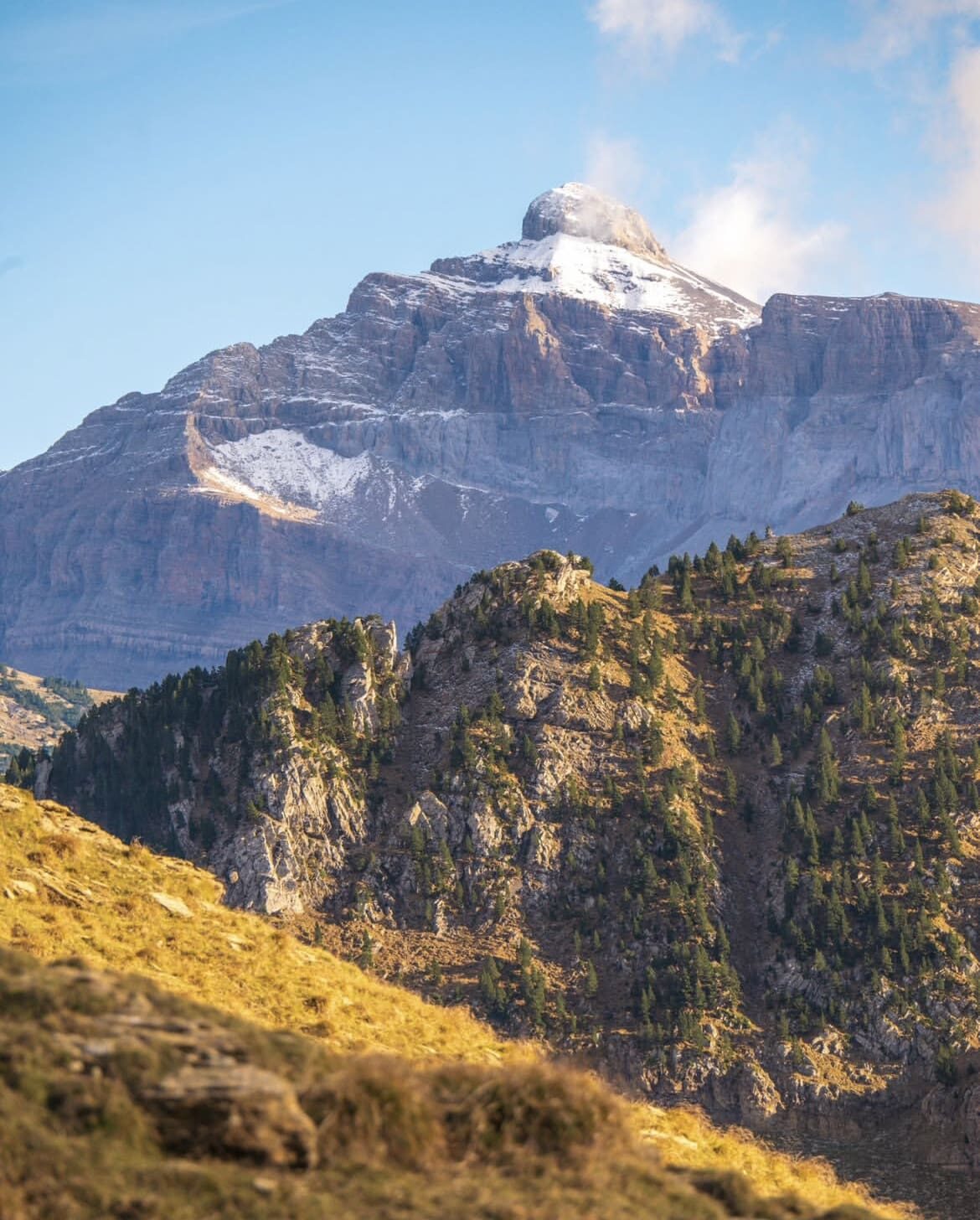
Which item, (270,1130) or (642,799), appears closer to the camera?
(270,1130)

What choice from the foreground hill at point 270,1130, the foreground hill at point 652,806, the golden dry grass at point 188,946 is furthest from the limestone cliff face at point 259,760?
the foreground hill at point 270,1130

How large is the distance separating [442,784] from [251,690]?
20025 mm

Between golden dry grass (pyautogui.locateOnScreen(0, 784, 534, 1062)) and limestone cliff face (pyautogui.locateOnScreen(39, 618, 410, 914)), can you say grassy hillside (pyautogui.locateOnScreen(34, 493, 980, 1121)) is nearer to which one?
limestone cliff face (pyautogui.locateOnScreen(39, 618, 410, 914))

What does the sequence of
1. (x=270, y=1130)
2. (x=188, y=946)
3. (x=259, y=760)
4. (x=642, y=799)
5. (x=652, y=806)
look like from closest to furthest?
(x=270, y=1130) → (x=188, y=946) → (x=652, y=806) → (x=642, y=799) → (x=259, y=760)

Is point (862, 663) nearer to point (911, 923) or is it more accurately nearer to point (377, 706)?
point (911, 923)

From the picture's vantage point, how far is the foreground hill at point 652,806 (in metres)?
104

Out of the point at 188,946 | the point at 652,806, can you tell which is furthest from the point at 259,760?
the point at 188,946

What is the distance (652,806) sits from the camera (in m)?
123

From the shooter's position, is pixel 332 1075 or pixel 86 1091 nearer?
pixel 86 1091

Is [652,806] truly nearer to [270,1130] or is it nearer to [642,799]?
[642,799]

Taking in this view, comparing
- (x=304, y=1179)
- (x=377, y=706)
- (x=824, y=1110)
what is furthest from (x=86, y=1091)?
(x=377, y=706)

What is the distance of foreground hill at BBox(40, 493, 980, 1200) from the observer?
104 metres

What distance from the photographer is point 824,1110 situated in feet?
326

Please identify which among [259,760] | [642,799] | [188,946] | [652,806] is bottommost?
[188,946]
